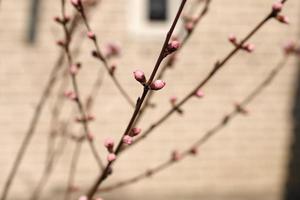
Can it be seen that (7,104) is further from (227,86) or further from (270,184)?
(270,184)

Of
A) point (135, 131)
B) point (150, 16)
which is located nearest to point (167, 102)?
point (150, 16)

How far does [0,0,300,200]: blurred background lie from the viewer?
19.6 feet

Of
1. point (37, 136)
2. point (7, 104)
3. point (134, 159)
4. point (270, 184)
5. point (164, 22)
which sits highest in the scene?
point (164, 22)

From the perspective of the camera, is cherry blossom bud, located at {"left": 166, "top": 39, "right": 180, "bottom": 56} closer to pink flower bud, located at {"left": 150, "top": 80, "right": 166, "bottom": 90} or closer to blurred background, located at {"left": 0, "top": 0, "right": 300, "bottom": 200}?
pink flower bud, located at {"left": 150, "top": 80, "right": 166, "bottom": 90}

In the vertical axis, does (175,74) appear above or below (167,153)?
above

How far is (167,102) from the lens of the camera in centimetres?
619

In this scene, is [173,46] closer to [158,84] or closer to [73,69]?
[158,84]

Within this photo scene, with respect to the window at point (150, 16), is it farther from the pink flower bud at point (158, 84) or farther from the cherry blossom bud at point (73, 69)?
the pink flower bud at point (158, 84)

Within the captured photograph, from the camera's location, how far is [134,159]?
20.6 ft

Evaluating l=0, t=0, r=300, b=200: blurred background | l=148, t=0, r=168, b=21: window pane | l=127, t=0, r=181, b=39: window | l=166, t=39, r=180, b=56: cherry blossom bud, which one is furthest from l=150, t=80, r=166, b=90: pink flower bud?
l=148, t=0, r=168, b=21: window pane

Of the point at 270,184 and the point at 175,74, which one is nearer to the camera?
the point at 175,74

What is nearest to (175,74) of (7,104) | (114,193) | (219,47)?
A: (219,47)

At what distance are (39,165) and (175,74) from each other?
6.75ft

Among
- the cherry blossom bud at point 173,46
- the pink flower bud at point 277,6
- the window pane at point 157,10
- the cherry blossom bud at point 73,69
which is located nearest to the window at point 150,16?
the window pane at point 157,10
